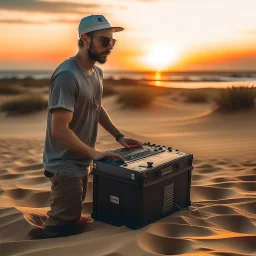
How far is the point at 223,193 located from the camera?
4613 mm

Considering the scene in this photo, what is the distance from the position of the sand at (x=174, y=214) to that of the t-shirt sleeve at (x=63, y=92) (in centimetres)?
99

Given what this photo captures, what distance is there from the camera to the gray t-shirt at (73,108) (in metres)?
3.33

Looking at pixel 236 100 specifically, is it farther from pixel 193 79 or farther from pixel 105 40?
pixel 193 79

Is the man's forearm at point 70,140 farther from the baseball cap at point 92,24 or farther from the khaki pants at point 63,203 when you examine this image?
the baseball cap at point 92,24

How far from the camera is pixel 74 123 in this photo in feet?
11.8

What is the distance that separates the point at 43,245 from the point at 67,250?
22 cm

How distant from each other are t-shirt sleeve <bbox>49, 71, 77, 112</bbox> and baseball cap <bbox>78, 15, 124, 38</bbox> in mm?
376

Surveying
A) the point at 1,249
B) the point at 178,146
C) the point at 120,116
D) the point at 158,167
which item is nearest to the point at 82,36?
the point at 158,167

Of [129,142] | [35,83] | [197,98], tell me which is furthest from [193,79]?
[129,142]

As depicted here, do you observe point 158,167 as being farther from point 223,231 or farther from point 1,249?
point 1,249

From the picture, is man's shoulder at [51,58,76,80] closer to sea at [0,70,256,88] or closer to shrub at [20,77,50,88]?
sea at [0,70,256,88]

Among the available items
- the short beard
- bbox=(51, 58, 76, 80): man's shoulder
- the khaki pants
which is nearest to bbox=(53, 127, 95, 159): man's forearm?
the khaki pants

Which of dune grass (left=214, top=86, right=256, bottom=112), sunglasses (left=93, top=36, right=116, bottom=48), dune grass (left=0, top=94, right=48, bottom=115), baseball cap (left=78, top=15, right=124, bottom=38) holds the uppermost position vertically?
baseball cap (left=78, top=15, right=124, bottom=38)

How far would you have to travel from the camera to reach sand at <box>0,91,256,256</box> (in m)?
3.28
